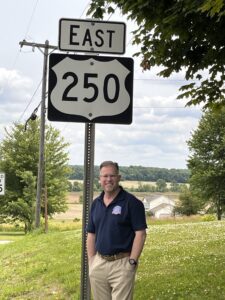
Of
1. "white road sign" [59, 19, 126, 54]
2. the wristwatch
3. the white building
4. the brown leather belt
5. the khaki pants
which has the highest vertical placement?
"white road sign" [59, 19, 126, 54]

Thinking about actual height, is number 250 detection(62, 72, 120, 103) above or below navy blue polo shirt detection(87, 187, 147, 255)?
above

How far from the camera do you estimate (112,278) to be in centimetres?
486

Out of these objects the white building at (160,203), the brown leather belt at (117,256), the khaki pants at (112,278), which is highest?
the brown leather belt at (117,256)

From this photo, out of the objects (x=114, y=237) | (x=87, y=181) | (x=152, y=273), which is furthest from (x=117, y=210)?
(x=152, y=273)

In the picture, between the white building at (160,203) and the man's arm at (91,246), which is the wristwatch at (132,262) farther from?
the white building at (160,203)

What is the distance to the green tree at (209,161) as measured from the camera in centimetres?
5184

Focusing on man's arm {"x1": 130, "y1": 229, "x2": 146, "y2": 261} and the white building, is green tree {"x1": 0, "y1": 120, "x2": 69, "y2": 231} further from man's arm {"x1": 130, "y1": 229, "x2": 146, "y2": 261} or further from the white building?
the white building

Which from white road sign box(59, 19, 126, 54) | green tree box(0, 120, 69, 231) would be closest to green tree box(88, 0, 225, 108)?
white road sign box(59, 19, 126, 54)

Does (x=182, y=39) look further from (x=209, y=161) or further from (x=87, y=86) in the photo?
(x=209, y=161)

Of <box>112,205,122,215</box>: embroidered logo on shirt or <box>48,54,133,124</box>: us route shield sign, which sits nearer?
<box>48,54,133,124</box>: us route shield sign

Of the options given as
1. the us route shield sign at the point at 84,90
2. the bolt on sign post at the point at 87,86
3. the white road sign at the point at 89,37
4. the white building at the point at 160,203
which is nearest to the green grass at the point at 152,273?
the bolt on sign post at the point at 87,86

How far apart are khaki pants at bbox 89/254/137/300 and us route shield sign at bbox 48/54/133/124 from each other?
4.16ft

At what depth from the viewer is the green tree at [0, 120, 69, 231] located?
169ft

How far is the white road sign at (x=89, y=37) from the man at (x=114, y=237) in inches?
39.9
